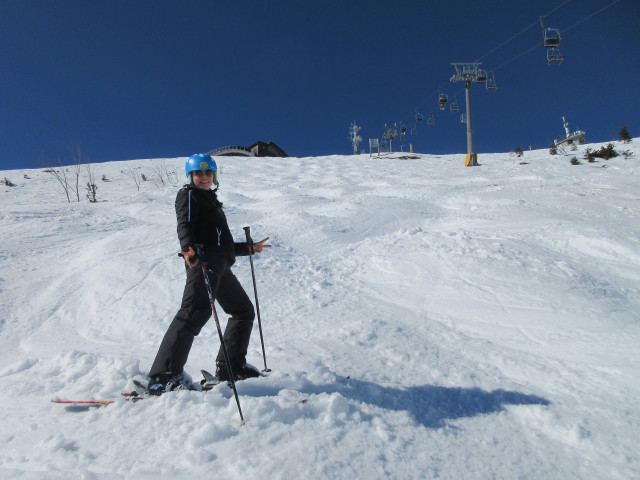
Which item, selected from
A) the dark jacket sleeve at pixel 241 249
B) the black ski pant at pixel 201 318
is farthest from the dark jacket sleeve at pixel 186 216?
the dark jacket sleeve at pixel 241 249

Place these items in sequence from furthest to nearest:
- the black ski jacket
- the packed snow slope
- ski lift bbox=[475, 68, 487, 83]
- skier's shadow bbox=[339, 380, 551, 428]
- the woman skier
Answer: ski lift bbox=[475, 68, 487, 83]
the black ski jacket
the woman skier
skier's shadow bbox=[339, 380, 551, 428]
the packed snow slope

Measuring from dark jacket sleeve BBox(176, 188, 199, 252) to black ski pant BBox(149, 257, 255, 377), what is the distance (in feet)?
0.67

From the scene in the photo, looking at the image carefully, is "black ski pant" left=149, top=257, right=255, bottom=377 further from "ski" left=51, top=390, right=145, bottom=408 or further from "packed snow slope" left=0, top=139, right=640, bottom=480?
"packed snow slope" left=0, top=139, right=640, bottom=480

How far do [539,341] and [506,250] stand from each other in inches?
81.9

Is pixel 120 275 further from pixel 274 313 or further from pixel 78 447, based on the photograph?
pixel 78 447

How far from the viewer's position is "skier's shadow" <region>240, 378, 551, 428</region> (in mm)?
2262

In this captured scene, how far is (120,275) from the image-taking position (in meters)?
→ 5.26

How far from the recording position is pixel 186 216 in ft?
8.36

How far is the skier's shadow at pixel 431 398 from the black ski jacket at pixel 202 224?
1.06 meters

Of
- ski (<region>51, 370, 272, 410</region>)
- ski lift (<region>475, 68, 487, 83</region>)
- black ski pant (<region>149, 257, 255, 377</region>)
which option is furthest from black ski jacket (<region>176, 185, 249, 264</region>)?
ski lift (<region>475, 68, 487, 83</region>)

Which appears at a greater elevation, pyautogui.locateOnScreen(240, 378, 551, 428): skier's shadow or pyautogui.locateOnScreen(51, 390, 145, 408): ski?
pyautogui.locateOnScreen(51, 390, 145, 408): ski

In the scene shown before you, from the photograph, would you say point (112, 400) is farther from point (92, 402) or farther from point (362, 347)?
point (362, 347)

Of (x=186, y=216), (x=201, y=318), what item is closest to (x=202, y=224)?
(x=186, y=216)

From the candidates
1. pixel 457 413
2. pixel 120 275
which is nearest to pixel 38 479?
pixel 457 413
